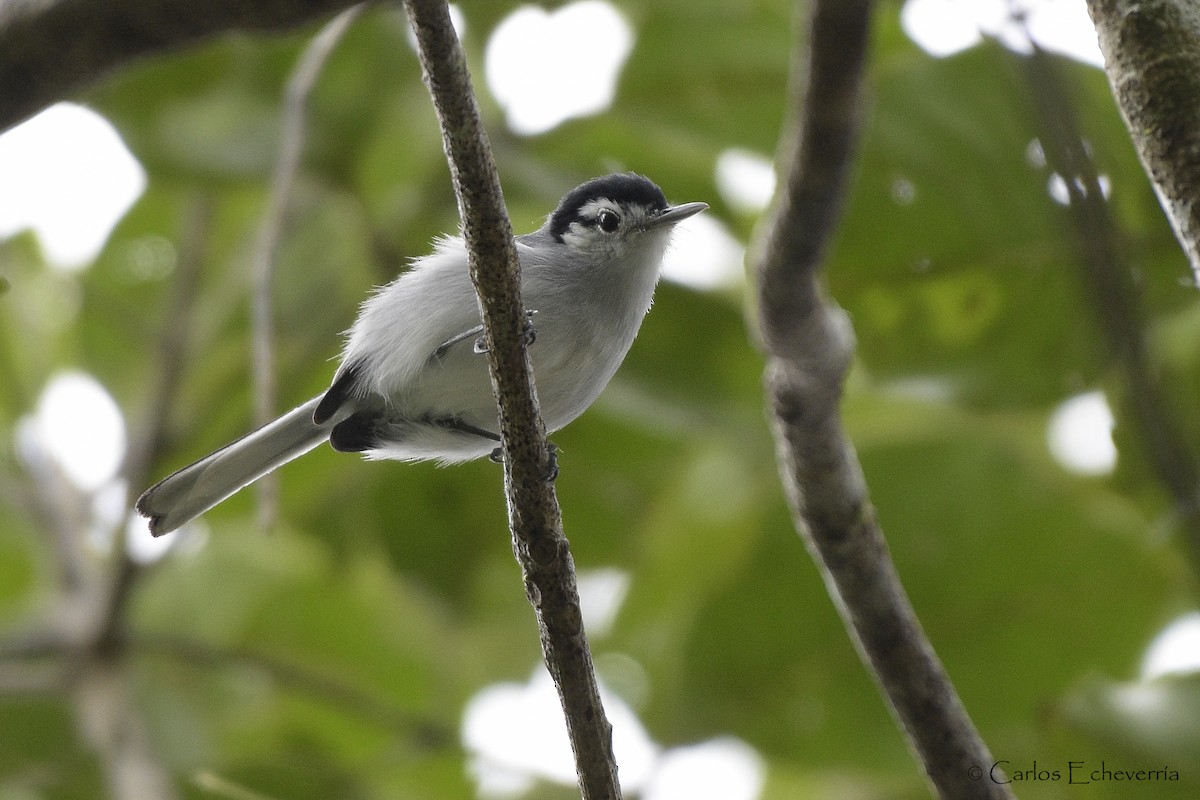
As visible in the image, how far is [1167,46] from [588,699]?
941 millimetres

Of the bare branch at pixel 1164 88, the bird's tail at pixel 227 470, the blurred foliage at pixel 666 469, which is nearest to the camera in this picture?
the bare branch at pixel 1164 88

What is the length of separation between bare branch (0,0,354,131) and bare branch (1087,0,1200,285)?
2.64 feet

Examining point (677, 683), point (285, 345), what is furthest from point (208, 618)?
point (677, 683)

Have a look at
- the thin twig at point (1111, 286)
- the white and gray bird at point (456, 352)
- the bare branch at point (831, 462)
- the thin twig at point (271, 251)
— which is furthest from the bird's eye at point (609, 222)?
the thin twig at point (1111, 286)

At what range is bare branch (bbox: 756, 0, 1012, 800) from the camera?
52.8 inches

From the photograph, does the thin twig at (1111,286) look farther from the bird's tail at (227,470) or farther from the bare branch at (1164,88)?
the bird's tail at (227,470)

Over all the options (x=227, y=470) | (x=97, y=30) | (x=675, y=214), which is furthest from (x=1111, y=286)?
(x=227, y=470)

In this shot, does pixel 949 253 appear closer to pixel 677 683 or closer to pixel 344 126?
pixel 677 683

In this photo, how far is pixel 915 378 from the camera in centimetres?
286

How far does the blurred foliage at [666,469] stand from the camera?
2797 millimetres

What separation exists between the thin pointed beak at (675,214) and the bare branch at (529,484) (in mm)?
1392

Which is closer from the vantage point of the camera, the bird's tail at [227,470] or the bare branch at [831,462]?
the bare branch at [831,462]

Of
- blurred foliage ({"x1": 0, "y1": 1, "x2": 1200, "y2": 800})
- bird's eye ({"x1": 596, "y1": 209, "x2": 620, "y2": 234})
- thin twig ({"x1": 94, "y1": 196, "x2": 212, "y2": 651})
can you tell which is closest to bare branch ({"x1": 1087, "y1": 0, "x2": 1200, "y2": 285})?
blurred foliage ({"x1": 0, "y1": 1, "x2": 1200, "y2": 800})

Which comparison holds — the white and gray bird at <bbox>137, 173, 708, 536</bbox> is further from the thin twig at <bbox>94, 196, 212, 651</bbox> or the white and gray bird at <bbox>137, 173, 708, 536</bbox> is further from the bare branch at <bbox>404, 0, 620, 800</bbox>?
the bare branch at <bbox>404, 0, 620, 800</bbox>
